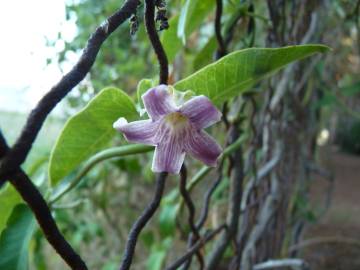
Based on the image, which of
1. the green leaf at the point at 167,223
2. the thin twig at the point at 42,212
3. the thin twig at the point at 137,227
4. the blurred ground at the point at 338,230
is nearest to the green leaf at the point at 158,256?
the green leaf at the point at 167,223

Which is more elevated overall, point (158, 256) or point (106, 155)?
point (106, 155)

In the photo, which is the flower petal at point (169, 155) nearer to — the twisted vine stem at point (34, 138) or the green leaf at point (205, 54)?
the twisted vine stem at point (34, 138)

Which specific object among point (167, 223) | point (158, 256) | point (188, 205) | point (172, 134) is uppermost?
point (172, 134)

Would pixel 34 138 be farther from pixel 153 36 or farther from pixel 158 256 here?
pixel 158 256

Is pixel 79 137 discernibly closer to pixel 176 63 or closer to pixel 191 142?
pixel 191 142

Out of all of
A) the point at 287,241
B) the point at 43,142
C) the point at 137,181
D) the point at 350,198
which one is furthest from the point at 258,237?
the point at 350,198

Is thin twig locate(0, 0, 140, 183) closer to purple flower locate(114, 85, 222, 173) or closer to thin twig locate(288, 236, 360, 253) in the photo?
purple flower locate(114, 85, 222, 173)

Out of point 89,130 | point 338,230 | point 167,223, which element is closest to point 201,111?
point 89,130
